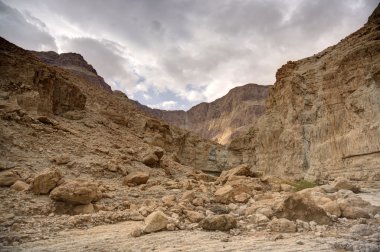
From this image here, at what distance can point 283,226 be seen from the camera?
5.50m

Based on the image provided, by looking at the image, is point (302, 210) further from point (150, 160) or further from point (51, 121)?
point (51, 121)

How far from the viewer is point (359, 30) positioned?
2180 cm

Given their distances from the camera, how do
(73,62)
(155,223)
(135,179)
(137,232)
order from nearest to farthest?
(137,232), (155,223), (135,179), (73,62)

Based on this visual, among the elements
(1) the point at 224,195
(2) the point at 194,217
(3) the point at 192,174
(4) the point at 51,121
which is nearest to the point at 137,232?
(2) the point at 194,217

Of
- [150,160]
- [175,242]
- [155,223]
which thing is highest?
[150,160]

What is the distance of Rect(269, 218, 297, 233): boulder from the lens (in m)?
5.42

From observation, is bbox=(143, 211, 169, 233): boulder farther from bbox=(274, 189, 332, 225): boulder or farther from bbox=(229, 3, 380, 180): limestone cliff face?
bbox=(229, 3, 380, 180): limestone cliff face

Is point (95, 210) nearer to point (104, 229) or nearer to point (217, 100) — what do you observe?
point (104, 229)

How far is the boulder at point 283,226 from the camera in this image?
5418mm

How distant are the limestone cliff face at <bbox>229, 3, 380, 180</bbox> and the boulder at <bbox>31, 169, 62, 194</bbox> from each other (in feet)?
53.2

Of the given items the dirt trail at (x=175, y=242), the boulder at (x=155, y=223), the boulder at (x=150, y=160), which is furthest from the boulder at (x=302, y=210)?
the boulder at (x=150, y=160)

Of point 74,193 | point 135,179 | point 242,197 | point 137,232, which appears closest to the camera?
point 137,232

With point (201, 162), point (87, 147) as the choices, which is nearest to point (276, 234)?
point (87, 147)

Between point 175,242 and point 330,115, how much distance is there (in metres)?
19.5
